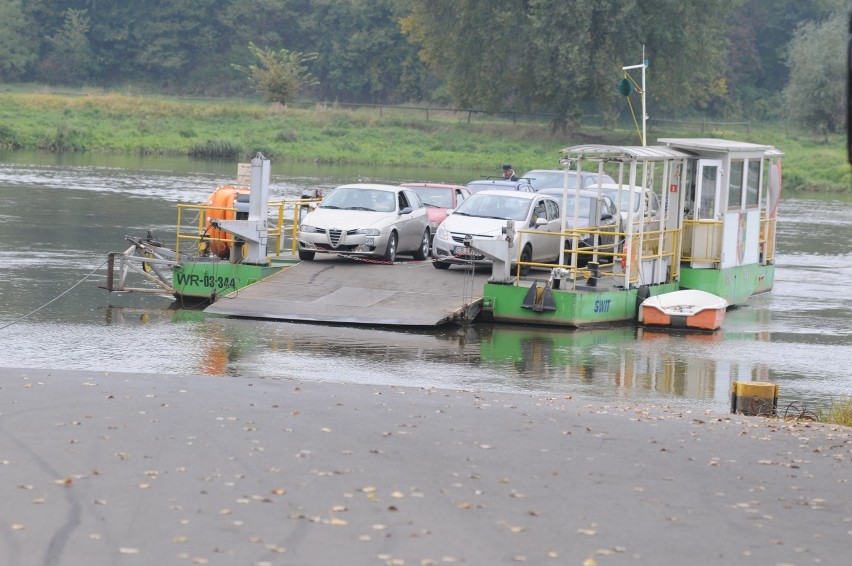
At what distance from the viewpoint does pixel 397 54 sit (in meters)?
104

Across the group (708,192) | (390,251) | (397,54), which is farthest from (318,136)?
(708,192)

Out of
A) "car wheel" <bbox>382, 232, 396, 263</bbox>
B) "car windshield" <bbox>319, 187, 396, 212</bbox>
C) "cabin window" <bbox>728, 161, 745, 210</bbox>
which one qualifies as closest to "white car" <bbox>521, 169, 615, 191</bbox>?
"cabin window" <bbox>728, 161, 745, 210</bbox>

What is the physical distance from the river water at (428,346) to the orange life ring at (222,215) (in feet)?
5.79

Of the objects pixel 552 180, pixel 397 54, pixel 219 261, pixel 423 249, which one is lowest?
pixel 219 261

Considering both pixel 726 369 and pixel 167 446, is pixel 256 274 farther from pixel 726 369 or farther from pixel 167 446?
pixel 167 446

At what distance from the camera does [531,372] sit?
18.6 metres

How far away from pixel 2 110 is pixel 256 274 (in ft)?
185

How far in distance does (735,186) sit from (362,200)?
729cm

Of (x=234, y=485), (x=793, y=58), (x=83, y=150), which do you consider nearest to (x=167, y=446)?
(x=234, y=485)

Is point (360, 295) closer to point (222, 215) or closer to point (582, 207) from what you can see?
point (222, 215)

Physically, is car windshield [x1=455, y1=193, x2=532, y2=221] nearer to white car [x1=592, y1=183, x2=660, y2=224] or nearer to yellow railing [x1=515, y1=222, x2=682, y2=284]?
yellow railing [x1=515, y1=222, x2=682, y2=284]

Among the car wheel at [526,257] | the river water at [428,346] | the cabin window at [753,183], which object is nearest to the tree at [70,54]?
the river water at [428,346]

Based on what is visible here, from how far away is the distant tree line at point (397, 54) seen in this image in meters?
78.4

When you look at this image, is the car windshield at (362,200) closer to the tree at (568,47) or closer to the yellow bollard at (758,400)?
the yellow bollard at (758,400)
